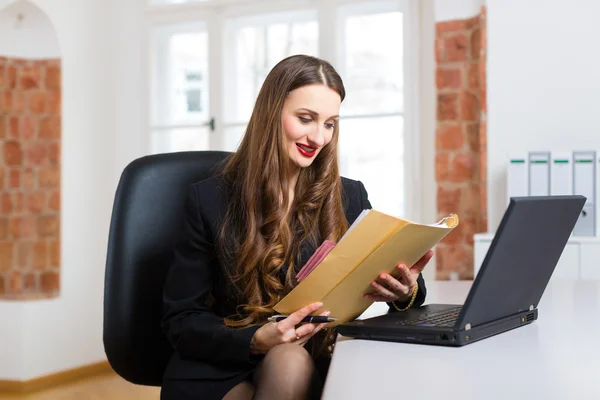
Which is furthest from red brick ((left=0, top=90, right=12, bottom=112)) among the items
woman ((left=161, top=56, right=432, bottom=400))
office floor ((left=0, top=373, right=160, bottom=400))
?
woman ((left=161, top=56, right=432, bottom=400))

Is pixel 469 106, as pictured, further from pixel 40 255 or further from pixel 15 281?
pixel 15 281

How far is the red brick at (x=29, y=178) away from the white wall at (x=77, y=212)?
0.66 feet

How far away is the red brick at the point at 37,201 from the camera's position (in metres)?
4.33

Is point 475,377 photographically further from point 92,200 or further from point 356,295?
point 92,200

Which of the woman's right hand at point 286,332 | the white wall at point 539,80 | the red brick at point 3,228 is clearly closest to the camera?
the woman's right hand at point 286,332

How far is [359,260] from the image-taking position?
1154 mm

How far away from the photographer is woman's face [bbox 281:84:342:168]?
5.20ft

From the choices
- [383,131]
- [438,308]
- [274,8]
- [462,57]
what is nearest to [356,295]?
[438,308]

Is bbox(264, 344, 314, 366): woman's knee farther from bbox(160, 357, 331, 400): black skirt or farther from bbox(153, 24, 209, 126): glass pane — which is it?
bbox(153, 24, 209, 126): glass pane

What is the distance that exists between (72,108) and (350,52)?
5.52ft

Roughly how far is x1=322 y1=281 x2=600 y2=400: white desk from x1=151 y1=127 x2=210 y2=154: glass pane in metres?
3.63

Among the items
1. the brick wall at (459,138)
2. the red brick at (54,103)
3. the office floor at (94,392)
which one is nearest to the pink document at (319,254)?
the brick wall at (459,138)

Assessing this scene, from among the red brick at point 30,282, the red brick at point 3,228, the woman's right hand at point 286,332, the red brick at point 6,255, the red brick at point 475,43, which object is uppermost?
the red brick at point 475,43

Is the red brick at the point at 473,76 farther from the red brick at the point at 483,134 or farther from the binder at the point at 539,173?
the binder at the point at 539,173
